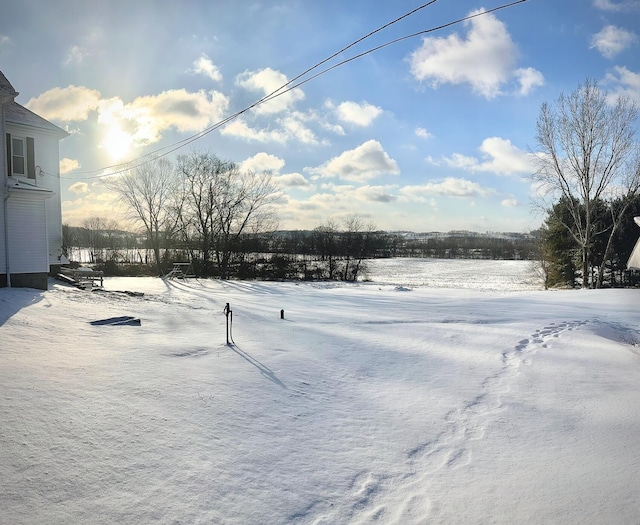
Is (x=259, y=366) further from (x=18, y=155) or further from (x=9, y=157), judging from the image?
(x=18, y=155)

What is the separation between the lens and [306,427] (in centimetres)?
429

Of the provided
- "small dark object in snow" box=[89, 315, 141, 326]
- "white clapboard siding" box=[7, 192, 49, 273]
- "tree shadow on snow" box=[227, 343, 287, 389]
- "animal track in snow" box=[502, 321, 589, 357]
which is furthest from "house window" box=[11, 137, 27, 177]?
"animal track in snow" box=[502, 321, 589, 357]

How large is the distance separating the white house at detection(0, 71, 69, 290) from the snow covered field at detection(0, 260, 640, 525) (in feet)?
17.0

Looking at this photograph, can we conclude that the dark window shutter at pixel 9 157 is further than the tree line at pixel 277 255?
No

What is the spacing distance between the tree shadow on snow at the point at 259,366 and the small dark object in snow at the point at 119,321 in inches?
107

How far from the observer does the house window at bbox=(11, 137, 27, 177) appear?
14042mm

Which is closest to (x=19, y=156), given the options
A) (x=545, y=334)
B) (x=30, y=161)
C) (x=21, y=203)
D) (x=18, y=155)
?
(x=18, y=155)

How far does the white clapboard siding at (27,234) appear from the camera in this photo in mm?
12258

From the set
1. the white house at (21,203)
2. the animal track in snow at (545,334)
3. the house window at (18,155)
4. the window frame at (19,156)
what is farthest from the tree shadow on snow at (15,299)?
the animal track in snow at (545,334)

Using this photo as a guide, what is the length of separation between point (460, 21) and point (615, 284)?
2989 centimetres

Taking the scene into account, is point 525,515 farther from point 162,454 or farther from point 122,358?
point 122,358

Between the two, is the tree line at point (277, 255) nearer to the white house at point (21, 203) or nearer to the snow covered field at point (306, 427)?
the white house at point (21, 203)

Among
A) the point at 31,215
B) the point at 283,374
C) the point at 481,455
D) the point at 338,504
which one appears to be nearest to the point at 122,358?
the point at 283,374

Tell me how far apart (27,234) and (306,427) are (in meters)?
12.5
